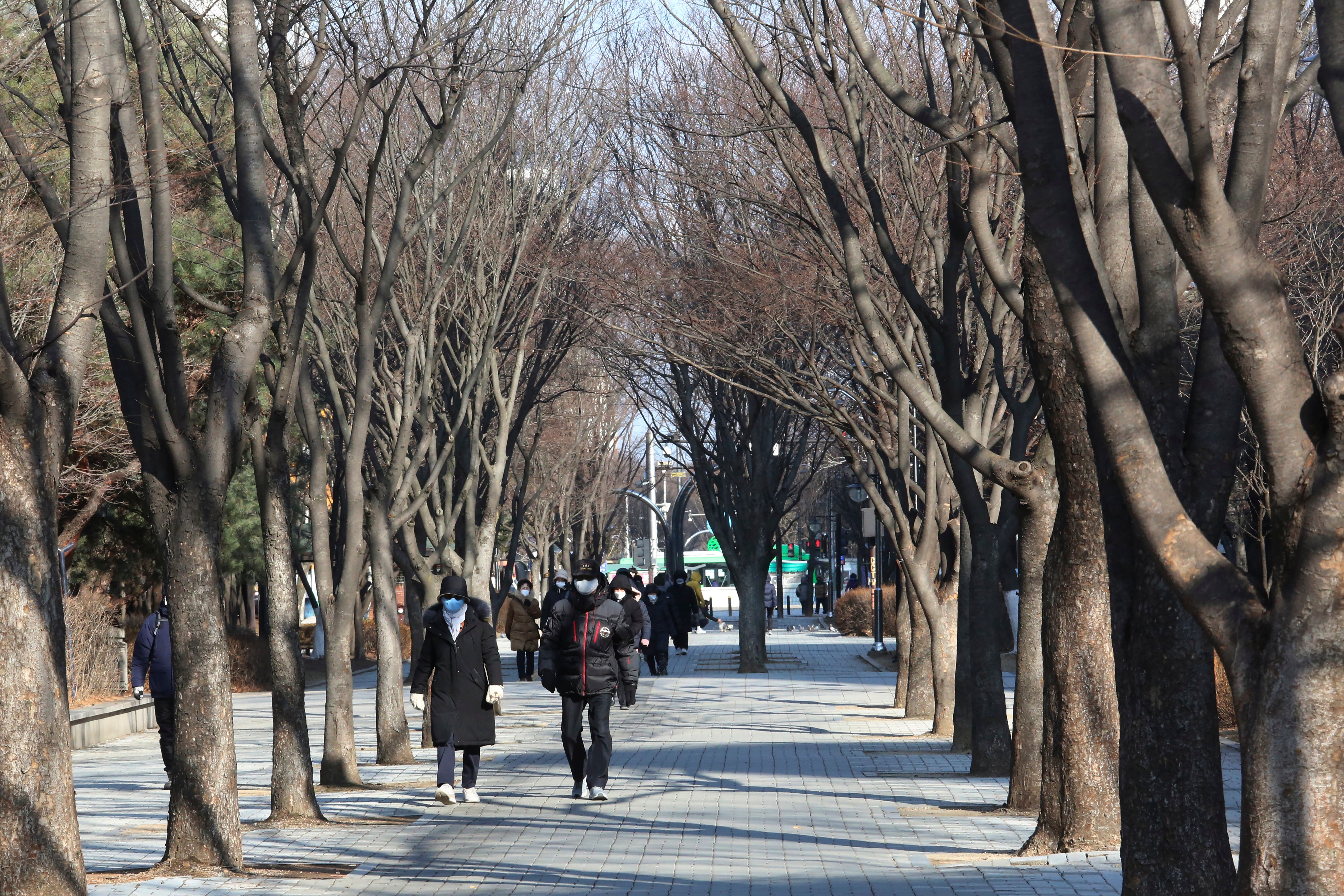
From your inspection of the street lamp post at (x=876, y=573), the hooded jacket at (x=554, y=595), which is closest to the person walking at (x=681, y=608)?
the hooded jacket at (x=554, y=595)

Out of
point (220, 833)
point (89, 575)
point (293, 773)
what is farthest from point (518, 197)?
point (89, 575)

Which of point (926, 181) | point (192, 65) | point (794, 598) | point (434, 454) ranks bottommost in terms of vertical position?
point (794, 598)

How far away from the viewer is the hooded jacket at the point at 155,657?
12242mm

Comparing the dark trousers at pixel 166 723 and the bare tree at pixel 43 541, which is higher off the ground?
the bare tree at pixel 43 541

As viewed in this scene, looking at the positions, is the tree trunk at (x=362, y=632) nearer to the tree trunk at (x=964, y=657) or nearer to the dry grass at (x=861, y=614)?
the dry grass at (x=861, y=614)

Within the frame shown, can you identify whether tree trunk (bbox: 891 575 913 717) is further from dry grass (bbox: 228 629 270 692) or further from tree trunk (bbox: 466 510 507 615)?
dry grass (bbox: 228 629 270 692)

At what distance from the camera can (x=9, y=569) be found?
6.16 m

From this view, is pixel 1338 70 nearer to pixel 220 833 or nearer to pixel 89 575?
pixel 220 833

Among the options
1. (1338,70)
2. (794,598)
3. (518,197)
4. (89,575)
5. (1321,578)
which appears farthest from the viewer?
(794,598)

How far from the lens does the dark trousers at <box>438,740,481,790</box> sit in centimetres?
1081

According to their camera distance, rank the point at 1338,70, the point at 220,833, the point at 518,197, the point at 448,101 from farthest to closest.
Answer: the point at 518,197 < the point at 448,101 < the point at 220,833 < the point at 1338,70

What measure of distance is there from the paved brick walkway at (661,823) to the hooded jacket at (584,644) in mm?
917

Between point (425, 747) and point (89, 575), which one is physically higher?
point (89, 575)

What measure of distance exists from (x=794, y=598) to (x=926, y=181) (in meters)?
69.9
